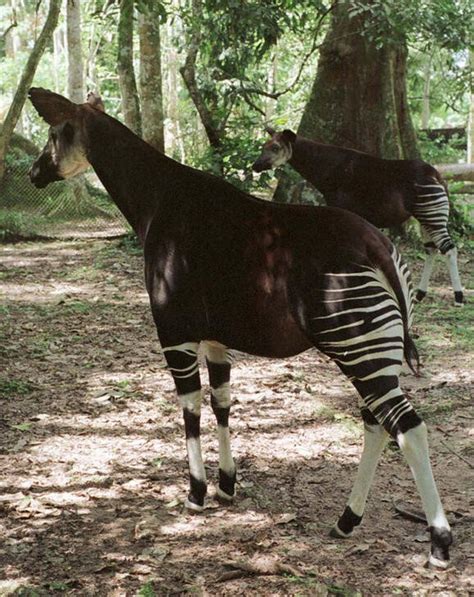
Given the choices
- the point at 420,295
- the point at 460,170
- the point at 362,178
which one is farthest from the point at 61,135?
the point at 460,170

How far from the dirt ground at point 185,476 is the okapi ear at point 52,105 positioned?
1.89 m

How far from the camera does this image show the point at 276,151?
811cm

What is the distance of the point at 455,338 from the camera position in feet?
23.4

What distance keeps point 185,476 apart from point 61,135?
6.26ft

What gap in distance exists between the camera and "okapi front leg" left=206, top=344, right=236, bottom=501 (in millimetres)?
3961

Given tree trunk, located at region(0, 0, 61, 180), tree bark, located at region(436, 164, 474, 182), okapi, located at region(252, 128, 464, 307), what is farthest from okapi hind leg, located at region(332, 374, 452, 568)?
tree bark, located at region(436, 164, 474, 182)

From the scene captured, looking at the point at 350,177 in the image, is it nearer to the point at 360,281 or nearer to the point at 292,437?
the point at 292,437

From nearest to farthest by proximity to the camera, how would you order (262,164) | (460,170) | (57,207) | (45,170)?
1. (45,170)
2. (262,164)
3. (57,207)
4. (460,170)

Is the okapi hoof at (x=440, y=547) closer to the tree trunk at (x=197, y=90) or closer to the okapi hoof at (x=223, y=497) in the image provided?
the okapi hoof at (x=223, y=497)

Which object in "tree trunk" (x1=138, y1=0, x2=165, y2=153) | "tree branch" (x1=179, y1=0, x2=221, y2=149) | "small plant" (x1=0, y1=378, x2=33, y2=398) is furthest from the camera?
"tree trunk" (x1=138, y1=0, x2=165, y2=153)

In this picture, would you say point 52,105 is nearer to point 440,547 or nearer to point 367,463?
point 367,463

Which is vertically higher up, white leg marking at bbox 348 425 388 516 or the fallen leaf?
white leg marking at bbox 348 425 388 516

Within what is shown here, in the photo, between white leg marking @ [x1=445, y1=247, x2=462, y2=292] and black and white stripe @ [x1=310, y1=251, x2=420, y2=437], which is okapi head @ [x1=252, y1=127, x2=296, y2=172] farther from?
black and white stripe @ [x1=310, y1=251, x2=420, y2=437]

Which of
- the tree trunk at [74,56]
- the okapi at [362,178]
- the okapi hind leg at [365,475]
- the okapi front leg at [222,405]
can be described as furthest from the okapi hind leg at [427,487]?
the tree trunk at [74,56]
